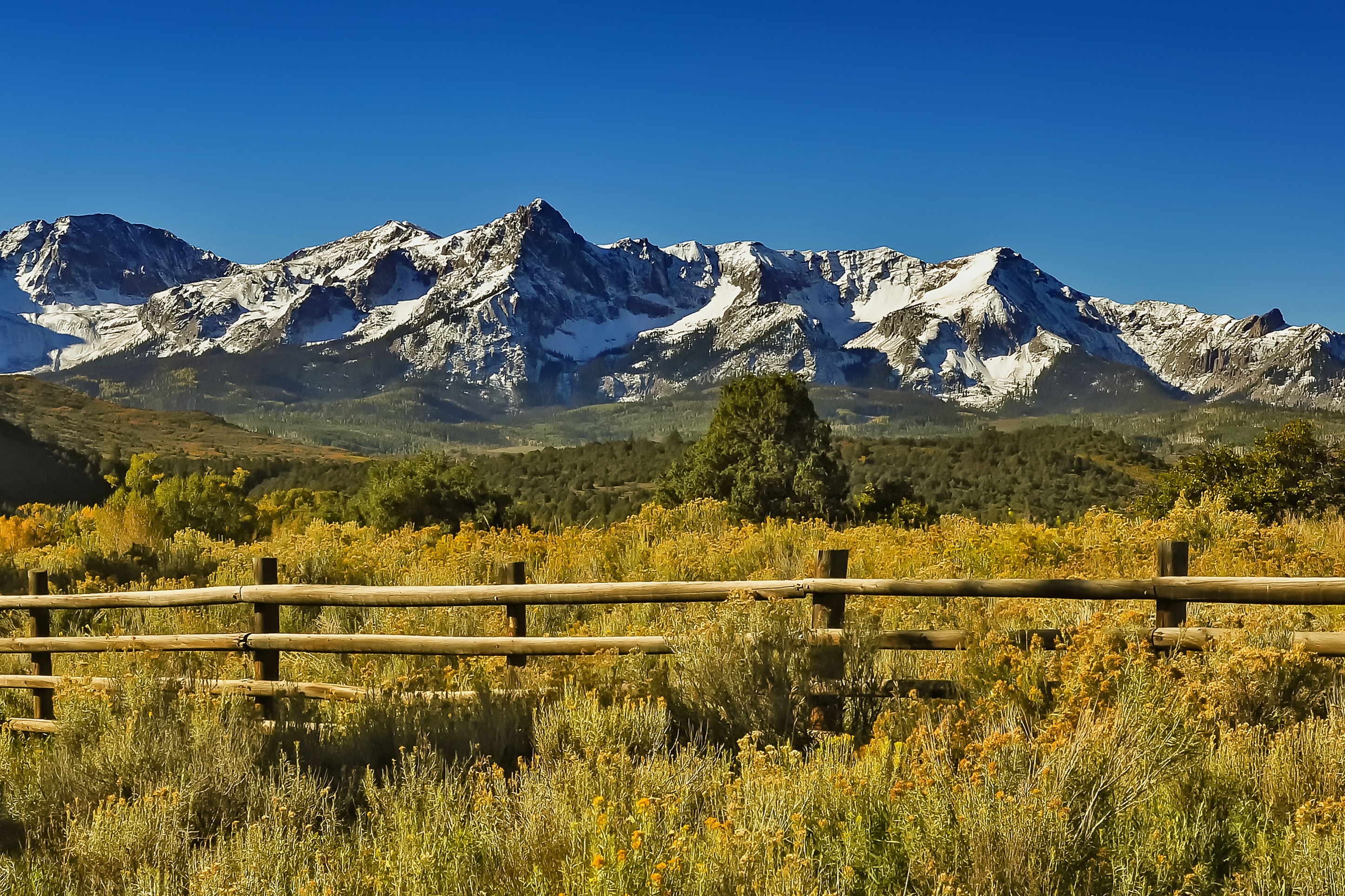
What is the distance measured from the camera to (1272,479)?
15031 mm

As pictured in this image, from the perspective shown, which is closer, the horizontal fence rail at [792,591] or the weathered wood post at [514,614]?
the horizontal fence rail at [792,591]

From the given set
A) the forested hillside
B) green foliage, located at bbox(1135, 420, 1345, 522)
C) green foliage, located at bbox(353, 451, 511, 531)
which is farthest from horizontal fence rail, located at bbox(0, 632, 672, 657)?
the forested hillside

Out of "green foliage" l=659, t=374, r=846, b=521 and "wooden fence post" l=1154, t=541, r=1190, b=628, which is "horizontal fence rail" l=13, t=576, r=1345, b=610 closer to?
"wooden fence post" l=1154, t=541, r=1190, b=628

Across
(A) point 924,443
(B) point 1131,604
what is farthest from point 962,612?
(A) point 924,443

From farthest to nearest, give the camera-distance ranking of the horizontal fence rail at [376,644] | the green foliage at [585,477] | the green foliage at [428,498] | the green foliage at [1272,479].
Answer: the green foliage at [585,477]
the green foliage at [428,498]
the green foliage at [1272,479]
the horizontal fence rail at [376,644]

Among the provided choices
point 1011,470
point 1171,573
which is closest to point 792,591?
point 1171,573

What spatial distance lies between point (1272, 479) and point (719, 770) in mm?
13448

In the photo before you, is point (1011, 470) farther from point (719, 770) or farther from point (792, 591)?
point (719, 770)

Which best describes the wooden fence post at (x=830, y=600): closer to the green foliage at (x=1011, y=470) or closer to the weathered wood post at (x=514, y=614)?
the weathered wood post at (x=514, y=614)

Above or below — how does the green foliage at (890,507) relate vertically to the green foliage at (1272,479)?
below

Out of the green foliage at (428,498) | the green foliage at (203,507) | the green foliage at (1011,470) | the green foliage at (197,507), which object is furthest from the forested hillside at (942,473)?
the green foliage at (203,507)

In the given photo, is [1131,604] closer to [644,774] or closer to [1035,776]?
[1035,776]

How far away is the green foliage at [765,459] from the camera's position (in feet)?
68.0

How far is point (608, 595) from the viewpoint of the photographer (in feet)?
22.2
